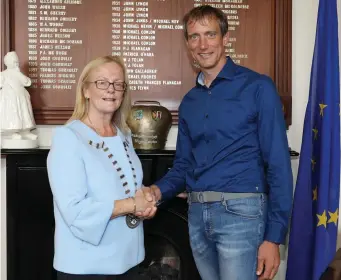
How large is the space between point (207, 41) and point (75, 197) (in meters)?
0.66

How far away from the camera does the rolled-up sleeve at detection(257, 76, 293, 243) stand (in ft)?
4.42

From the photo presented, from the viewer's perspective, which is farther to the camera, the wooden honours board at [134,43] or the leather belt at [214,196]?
the wooden honours board at [134,43]

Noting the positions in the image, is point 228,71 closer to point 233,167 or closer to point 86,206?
point 233,167

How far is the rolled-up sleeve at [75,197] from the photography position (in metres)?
1.25

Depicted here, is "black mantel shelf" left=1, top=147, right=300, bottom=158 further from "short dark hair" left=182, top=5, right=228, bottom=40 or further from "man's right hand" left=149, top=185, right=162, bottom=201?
"short dark hair" left=182, top=5, right=228, bottom=40

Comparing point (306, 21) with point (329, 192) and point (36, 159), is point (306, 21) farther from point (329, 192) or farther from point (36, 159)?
point (36, 159)

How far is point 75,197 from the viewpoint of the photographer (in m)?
1.25

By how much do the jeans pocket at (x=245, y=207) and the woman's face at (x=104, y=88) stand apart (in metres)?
0.48

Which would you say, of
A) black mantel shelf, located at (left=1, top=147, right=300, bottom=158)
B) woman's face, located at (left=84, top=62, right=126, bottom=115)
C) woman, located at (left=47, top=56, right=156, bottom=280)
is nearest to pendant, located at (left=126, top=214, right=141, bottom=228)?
woman, located at (left=47, top=56, right=156, bottom=280)

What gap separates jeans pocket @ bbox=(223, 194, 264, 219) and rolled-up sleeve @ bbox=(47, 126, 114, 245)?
1.22 feet

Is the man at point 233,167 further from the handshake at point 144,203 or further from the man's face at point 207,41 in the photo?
the handshake at point 144,203

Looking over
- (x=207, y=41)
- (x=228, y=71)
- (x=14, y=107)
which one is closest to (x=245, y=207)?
(x=228, y=71)

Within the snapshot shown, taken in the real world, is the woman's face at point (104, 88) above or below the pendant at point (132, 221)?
above

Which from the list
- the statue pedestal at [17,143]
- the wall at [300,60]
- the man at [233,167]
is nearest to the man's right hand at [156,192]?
the man at [233,167]
